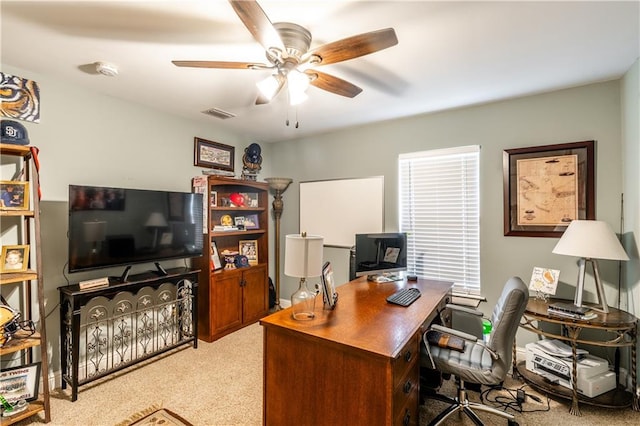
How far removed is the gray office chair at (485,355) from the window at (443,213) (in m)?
1.24

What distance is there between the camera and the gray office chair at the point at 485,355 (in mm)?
1721

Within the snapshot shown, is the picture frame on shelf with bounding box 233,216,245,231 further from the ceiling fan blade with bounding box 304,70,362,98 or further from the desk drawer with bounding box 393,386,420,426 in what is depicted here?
the desk drawer with bounding box 393,386,420,426

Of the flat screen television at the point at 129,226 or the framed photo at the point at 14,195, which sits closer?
the framed photo at the point at 14,195

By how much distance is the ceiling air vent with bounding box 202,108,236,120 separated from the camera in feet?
10.4

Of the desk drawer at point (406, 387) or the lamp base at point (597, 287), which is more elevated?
the lamp base at point (597, 287)

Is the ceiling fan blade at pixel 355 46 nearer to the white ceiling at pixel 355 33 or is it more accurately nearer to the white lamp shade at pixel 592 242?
the white ceiling at pixel 355 33

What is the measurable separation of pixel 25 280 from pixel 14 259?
0.54 ft

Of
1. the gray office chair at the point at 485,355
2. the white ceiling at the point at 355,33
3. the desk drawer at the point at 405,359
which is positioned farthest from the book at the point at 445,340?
the white ceiling at the point at 355,33

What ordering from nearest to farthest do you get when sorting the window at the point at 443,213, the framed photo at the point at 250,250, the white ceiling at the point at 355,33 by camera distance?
the white ceiling at the point at 355,33, the window at the point at 443,213, the framed photo at the point at 250,250

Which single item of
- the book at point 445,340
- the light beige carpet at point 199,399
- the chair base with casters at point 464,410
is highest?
the book at point 445,340

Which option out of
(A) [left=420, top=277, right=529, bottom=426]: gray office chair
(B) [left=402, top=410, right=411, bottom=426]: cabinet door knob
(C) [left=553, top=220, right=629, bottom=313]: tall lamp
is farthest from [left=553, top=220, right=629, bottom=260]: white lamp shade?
(B) [left=402, top=410, right=411, bottom=426]: cabinet door knob

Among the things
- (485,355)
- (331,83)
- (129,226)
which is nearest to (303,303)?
(485,355)

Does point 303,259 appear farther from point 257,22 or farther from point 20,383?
point 20,383

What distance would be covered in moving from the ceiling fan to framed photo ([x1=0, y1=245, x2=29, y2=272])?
1.70 meters
